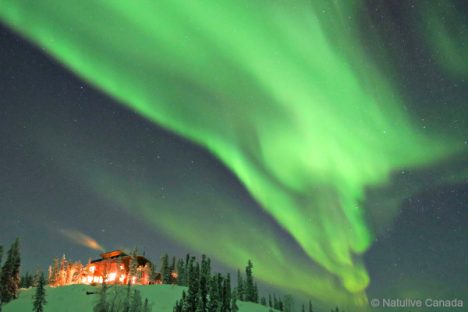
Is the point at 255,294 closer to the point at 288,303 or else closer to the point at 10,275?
the point at 288,303

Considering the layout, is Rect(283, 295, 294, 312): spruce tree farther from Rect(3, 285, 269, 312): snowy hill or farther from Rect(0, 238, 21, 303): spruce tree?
Rect(0, 238, 21, 303): spruce tree

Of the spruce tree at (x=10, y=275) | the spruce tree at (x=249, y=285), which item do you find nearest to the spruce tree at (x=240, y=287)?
the spruce tree at (x=249, y=285)

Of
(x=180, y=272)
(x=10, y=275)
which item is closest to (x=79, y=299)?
(x=10, y=275)

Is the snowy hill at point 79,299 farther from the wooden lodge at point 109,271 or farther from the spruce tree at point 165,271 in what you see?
the spruce tree at point 165,271

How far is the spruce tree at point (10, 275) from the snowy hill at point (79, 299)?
1749 mm

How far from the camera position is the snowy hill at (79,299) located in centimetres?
7438

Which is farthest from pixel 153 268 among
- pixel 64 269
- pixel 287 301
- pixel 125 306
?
pixel 287 301

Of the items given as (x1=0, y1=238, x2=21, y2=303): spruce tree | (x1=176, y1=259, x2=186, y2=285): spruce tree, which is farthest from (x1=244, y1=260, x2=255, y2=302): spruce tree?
(x1=0, y1=238, x2=21, y2=303): spruce tree

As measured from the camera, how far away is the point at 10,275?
77.9 meters

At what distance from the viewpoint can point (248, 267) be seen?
13538cm

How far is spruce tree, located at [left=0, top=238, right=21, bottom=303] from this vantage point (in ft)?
249

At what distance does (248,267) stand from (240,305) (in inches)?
1621

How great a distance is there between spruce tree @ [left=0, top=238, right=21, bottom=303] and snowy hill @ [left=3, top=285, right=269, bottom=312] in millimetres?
1749

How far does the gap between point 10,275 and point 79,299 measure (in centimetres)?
1502
